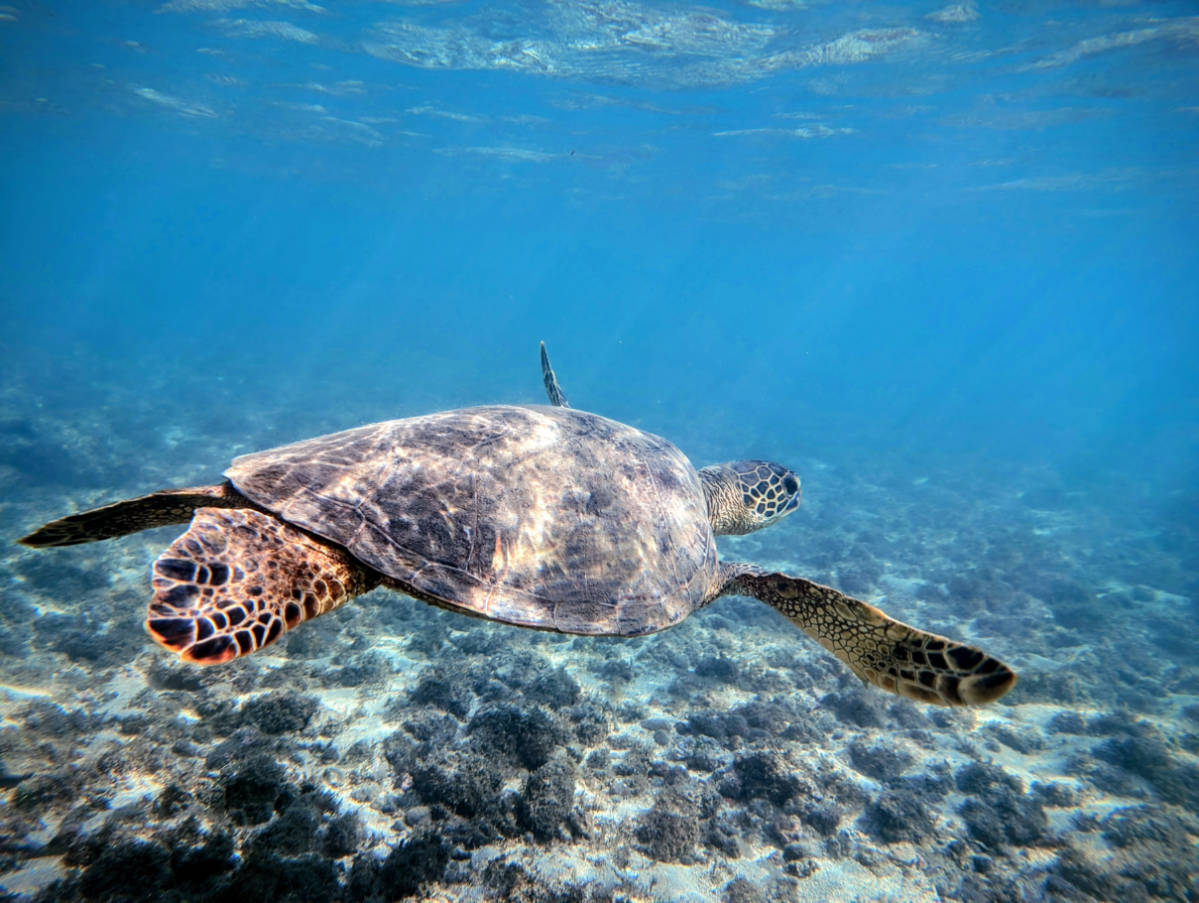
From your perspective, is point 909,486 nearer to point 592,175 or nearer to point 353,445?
point 353,445

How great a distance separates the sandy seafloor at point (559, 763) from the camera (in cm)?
422

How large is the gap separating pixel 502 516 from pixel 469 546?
1.03ft

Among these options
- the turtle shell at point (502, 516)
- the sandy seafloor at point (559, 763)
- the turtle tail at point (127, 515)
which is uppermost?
the turtle shell at point (502, 516)

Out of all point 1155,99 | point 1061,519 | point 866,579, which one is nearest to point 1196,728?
point 866,579

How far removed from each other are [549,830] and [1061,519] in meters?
23.2

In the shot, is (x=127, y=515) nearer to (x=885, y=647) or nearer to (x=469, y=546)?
(x=469, y=546)

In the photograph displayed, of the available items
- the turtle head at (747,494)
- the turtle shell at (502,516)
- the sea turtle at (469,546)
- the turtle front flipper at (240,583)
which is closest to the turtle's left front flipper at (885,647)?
the sea turtle at (469,546)

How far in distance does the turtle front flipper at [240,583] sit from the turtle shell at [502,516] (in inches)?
7.2

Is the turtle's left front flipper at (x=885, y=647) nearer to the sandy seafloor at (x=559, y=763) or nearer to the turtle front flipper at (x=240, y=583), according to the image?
the sandy seafloor at (x=559, y=763)

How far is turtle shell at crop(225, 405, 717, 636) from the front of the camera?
3.37 meters

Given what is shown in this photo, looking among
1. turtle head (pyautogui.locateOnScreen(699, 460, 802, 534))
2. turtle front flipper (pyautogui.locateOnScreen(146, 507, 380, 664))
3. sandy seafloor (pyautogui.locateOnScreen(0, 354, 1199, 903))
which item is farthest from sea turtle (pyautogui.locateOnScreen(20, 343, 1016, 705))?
sandy seafloor (pyautogui.locateOnScreen(0, 354, 1199, 903))

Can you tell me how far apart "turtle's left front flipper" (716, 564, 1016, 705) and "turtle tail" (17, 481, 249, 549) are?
394 cm

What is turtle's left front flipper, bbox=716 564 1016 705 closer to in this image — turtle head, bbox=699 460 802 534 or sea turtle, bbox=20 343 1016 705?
sea turtle, bbox=20 343 1016 705

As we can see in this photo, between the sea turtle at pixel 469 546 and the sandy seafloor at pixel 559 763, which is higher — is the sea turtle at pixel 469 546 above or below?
above
